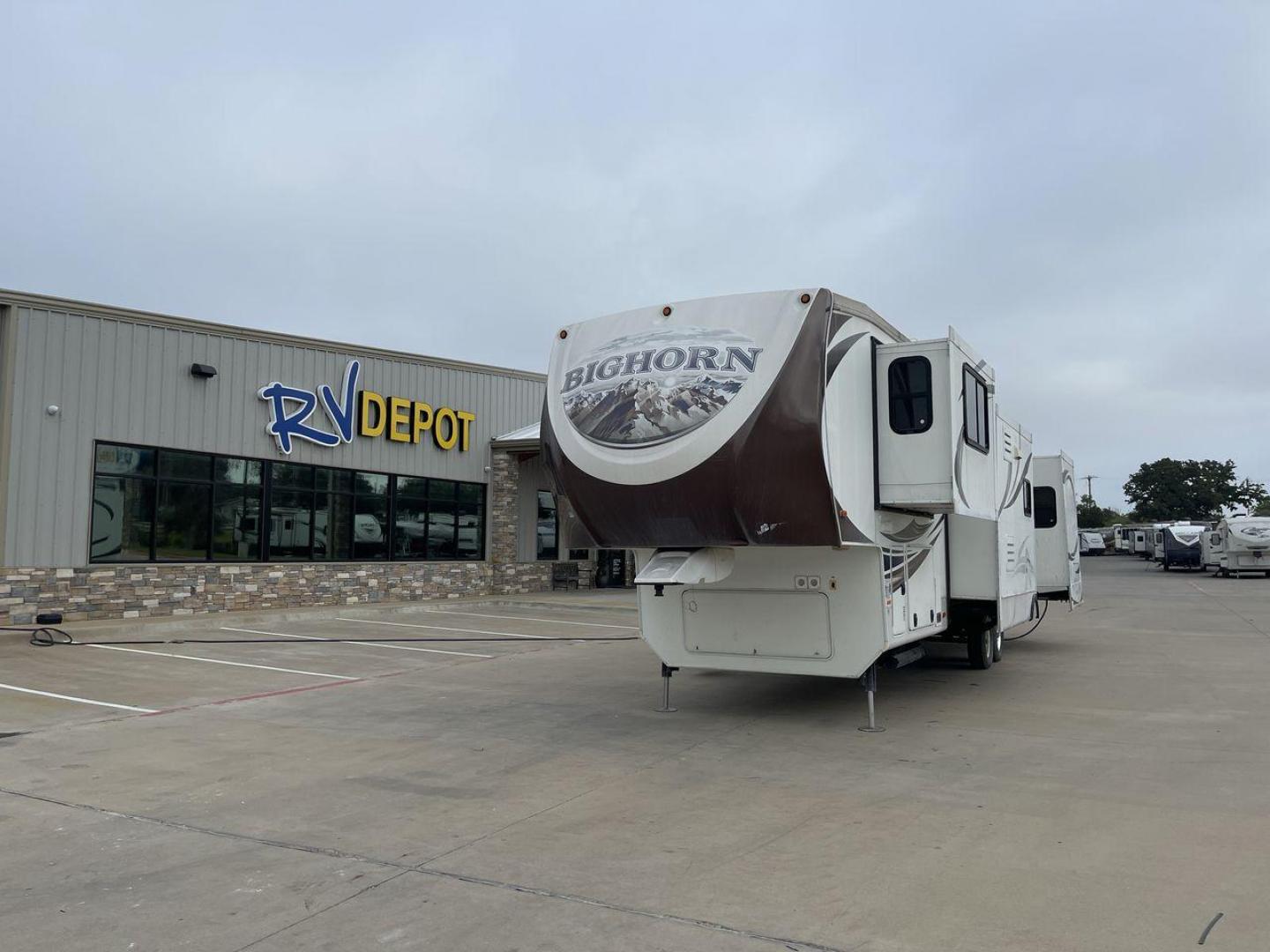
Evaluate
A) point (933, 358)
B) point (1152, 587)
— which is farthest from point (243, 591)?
point (1152, 587)

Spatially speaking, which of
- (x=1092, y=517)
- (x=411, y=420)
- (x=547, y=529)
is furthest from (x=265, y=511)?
(x=1092, y=517)

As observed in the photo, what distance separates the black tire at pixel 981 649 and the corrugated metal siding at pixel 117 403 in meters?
14.0

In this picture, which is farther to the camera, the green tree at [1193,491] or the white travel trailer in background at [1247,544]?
the green tree at [1193,491]

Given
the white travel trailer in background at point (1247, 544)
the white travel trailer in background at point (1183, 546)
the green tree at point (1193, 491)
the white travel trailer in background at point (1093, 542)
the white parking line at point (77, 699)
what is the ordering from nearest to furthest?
1. the white parking line at point (77, 699)
2. the white travel trailer in background at point (1247, 544)
3. the white travel trailer in background at point (1183, 546)
4. the white travel trailer in background at point (1093, 542)
5. the green tree at point (1193, 491)

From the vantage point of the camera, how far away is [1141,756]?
7387 mm

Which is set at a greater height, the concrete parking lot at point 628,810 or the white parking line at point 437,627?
the white parking line at point 437,627

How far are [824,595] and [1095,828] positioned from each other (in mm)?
3150

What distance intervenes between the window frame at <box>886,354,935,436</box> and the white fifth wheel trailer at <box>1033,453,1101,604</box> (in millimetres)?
7356

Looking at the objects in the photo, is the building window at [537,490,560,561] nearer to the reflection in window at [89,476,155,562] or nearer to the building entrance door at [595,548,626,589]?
the building entrance door at [595,548,626,589]

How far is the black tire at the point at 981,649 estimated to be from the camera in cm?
1186

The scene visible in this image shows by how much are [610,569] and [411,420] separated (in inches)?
341

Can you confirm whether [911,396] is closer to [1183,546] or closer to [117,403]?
[117,403]

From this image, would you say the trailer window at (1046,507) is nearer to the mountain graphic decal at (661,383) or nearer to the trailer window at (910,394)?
the trailer window at (910,394)

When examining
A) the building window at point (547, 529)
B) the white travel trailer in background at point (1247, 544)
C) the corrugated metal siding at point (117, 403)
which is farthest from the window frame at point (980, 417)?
the white travel trailer in background at point (1247, 544)
